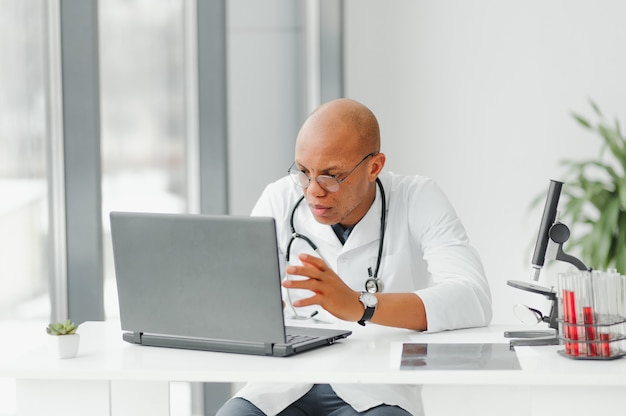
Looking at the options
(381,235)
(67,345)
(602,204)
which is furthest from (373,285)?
(602,204)

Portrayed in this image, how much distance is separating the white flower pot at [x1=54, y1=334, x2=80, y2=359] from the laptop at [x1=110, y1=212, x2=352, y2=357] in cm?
14

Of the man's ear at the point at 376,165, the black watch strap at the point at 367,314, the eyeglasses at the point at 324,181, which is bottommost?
the black watch strap at the point at 367,314

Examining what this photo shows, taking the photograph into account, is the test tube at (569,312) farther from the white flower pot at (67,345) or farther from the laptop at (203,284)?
the white flower pot at (67,345)

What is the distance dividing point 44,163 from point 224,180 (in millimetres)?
810

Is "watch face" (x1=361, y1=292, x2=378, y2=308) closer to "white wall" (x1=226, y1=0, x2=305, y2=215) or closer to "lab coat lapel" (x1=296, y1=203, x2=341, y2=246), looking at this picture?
"lab coat lapel" (x1=296, y1=203, x2=341, y2=246)

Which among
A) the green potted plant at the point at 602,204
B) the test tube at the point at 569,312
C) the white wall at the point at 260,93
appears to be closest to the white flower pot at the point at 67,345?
the test tube at the point at 569,312

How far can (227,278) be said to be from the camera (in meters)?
1.96

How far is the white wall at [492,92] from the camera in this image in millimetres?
5074

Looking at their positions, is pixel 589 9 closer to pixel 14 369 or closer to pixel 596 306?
pixel 596 306

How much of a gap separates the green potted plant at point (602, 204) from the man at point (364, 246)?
2013 millimetres

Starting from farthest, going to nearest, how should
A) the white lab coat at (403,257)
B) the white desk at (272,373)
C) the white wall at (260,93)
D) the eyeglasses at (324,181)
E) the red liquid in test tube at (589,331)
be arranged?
the white wall at (260,93) → the eyeglasses at (324,181) → the white lab coat at (403,257) → the red liquid in test tube at (589,331) → the white desk at (272,373)

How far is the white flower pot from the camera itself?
2.02 m

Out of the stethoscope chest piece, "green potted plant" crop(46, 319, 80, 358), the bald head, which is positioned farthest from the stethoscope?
"green potted plant" crop(46, 319, 80, 358)

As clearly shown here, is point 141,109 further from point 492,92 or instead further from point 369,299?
point 369,299
